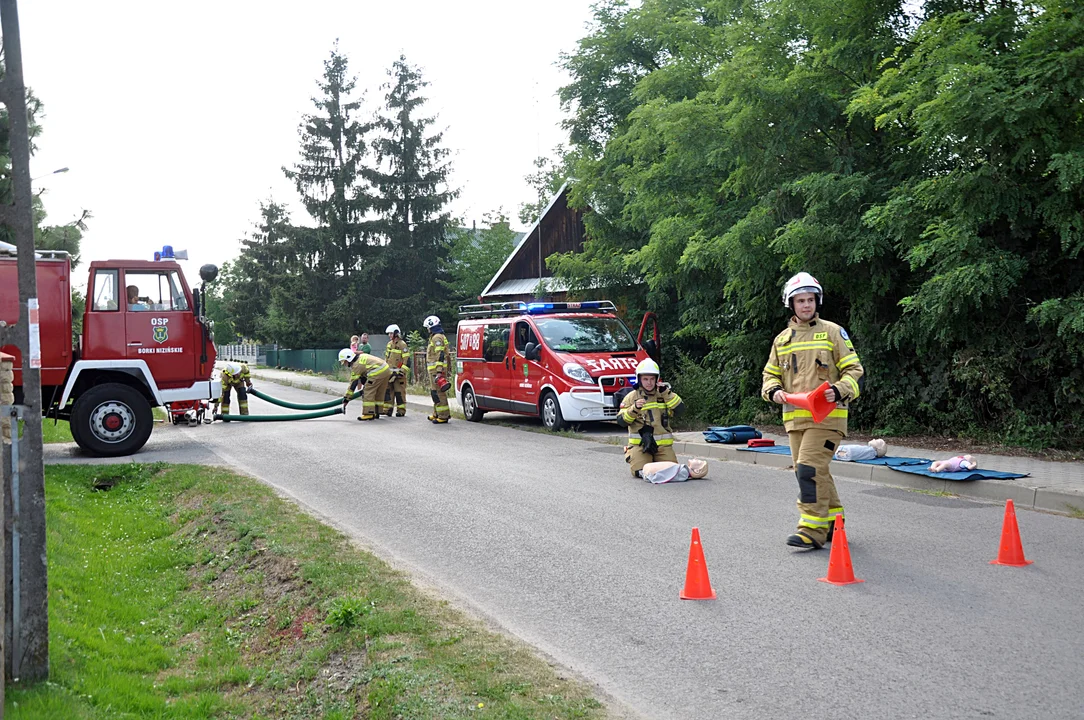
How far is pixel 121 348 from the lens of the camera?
1439 centimetres

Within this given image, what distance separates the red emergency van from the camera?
16.8 meters

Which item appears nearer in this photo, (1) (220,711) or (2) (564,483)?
(1) (220,711)

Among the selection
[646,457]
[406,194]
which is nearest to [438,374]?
[646,457]

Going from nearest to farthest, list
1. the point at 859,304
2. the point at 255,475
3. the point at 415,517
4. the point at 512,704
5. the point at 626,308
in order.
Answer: the point at 512,704
the point at 415,517
the point at 255,475
the point at 859,304
the point at 626,308

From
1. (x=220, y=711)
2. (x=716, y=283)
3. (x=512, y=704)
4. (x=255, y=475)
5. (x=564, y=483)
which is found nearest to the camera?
(x=512, y=704)

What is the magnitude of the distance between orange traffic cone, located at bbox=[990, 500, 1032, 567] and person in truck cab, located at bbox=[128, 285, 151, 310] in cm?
1216

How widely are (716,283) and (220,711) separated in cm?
1380

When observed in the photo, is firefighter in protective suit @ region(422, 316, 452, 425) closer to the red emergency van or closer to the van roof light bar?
the red emergency van

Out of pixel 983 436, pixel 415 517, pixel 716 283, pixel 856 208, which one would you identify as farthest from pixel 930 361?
pixel 415 517

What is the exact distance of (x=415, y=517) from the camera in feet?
30.5

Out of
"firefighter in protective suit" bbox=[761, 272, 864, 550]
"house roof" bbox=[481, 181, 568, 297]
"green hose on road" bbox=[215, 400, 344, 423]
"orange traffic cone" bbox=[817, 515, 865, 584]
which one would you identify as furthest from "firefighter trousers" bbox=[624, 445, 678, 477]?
"house roof" bbox=[481, 181, 568, 297]

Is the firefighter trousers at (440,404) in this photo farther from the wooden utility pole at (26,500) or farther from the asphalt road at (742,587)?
the wooden utility pole at (26,500)

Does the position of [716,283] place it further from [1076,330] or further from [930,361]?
[1076,330]

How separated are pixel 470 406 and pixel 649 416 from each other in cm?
965
